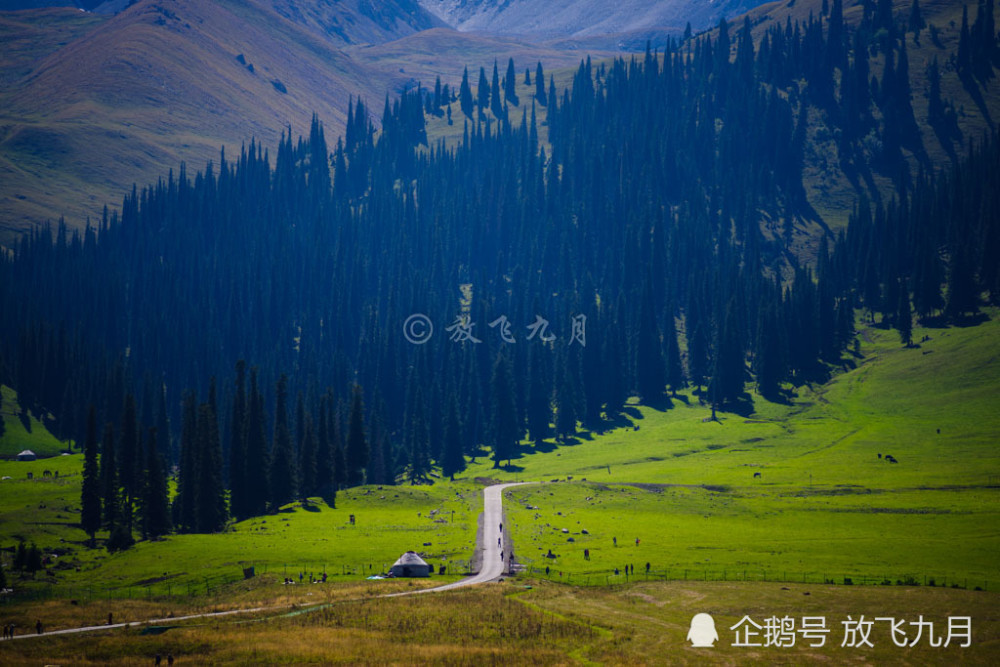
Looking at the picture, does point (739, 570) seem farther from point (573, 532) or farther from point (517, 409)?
point (517, 409)

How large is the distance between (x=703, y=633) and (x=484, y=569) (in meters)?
25.7

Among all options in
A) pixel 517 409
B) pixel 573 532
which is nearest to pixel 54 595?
pixel 573 532

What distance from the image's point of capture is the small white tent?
3000 inches

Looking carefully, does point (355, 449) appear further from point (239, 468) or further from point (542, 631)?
point (542, 631)

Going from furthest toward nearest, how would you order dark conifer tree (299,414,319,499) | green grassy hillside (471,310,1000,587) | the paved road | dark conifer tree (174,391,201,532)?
dark conifer tree (299,414,319,499) → dark conifer tree (174,391,201,532) → green grassy hillside (471,310,1000,587) → the paved road

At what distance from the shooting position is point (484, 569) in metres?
78.1

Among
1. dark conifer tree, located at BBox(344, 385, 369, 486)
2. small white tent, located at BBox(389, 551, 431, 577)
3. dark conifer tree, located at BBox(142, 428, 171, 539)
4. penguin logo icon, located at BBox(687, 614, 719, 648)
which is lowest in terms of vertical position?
penguin logo icon, located at BBox(687, 614, 719, 648)

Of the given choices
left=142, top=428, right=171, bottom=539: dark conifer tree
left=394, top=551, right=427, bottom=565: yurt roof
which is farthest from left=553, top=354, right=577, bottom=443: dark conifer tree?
left=394, top=551, right=427, bottom=565: yurt roof

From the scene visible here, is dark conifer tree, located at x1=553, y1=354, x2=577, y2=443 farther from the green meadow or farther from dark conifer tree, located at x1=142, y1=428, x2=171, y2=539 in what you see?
dark conifer tree, located at x1=142, y1=428, x2=171, y2=539

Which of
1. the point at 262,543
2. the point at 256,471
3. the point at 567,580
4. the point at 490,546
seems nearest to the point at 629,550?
the point at 567,580

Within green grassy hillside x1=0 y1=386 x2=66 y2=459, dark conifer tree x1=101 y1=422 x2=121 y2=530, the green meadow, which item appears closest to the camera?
the green meadow

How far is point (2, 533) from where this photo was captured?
94562 mm

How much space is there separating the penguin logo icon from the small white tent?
85.3ft

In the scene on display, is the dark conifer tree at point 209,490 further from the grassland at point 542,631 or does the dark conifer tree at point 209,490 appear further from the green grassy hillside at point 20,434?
the green grassy hillside at point 20,434
